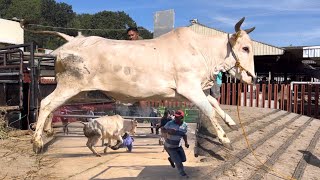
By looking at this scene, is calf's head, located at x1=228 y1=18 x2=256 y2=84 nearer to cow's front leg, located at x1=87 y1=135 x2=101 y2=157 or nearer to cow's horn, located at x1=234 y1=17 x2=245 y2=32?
cow's horn, located at x1=234 y1=17 x2=245 y2=32

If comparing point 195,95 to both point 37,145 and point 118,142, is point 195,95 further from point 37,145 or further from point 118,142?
point 37,145

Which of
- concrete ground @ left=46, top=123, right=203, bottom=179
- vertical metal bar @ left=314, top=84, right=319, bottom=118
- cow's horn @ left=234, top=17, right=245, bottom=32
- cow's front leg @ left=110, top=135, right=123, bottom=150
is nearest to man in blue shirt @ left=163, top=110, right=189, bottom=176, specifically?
concrete ground @ left=46, top=123, right=203, bottom=179

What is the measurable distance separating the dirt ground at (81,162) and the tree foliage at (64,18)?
65785mm

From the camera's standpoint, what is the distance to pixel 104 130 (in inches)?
274

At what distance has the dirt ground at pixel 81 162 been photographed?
5.23 meters

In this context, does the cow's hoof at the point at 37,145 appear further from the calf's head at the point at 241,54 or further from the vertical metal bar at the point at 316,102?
the vertical metal bar at the point at 316,102

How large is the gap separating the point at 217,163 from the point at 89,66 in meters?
2.26

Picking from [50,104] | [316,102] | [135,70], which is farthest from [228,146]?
[316,102]

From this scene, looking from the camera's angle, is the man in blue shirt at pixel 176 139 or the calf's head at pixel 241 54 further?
the calf's head at pixel 241 54

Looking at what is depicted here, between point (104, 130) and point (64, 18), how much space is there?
369ft

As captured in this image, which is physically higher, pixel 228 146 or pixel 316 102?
pixel 316 102

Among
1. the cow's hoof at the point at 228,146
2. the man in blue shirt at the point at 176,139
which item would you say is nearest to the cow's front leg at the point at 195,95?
the man in blue shirt at the point at 176,139

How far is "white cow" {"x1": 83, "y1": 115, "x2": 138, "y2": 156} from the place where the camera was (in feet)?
22.4

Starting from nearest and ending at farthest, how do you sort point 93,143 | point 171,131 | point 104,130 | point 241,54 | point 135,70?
point 171,131 < point 135,70 < point 241,54 < point 93,143 < point 104,130
